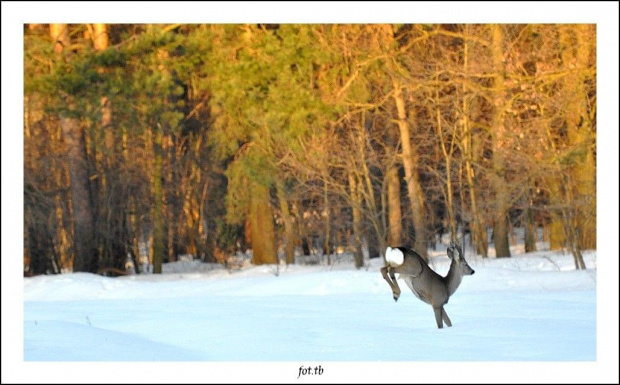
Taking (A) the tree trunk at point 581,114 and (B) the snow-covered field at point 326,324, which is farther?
(A) the tree trunk at point 581,114

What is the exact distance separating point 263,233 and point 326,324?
15.5m

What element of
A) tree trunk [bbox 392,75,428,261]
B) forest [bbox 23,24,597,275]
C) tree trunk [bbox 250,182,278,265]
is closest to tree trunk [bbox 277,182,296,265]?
forest [bbox 23,24,597,275]

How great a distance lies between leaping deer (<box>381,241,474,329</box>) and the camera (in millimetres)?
8094

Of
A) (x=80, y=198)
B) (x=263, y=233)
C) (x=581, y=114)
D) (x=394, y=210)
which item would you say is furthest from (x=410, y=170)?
(x=80, y=198)

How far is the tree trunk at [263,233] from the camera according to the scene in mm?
24953

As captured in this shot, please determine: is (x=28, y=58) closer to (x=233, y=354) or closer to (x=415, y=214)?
(x=415, y=214)

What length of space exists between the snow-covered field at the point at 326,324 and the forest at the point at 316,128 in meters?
4.76

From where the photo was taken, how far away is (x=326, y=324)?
32.4ft

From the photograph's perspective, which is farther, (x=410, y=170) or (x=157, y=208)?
(x=157, y=208)

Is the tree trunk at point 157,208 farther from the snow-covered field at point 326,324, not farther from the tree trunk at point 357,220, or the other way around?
the snow-covered field at point 326,324

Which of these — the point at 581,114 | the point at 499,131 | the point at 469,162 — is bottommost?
the point at 469,162

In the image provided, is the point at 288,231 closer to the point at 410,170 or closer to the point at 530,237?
the point at 410,170

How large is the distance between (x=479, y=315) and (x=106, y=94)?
11324 millimetres

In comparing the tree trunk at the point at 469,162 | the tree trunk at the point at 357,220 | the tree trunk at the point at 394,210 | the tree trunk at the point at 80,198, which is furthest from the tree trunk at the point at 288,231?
the tree trunk at the point at 80,198
